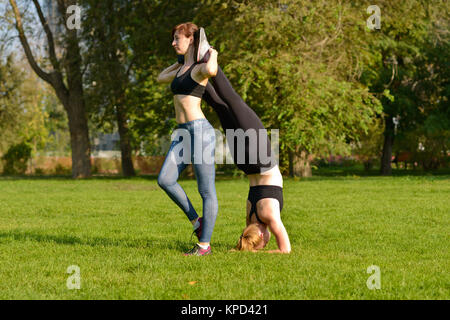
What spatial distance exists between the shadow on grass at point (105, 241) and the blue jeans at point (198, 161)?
765 millimetres

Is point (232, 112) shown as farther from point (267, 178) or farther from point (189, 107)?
point (267, 178)

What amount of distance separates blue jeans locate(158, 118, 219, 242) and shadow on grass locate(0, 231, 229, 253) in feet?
2.51

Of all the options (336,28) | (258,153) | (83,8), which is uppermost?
(83,8)

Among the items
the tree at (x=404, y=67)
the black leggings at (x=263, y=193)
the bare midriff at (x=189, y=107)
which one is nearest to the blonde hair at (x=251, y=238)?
the black leggings at (x=263, y=193)

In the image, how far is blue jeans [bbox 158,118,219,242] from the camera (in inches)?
247

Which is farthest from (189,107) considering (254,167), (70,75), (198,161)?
(70,75)

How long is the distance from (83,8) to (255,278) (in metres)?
24.0

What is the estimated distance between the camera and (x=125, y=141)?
29.3 meters

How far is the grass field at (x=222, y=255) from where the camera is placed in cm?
479

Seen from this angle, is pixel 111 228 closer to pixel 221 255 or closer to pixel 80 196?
pixel 221 255

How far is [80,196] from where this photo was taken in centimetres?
1612

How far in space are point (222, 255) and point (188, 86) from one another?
1886mm
